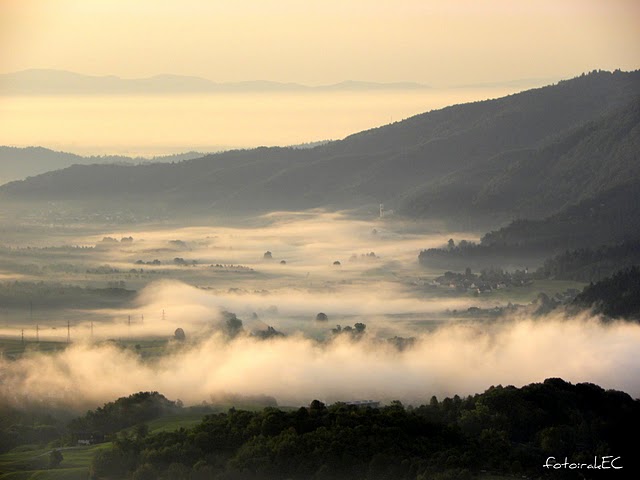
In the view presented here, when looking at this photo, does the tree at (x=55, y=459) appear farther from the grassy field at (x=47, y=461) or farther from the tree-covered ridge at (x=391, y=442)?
the tree-covered ridge at (x=391, y=442)

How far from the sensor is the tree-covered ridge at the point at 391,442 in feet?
330

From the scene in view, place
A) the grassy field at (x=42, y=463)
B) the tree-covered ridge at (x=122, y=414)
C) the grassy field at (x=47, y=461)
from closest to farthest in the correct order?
1. the grassy field at (x=42, y=463)
2. the grassy field at (x=47, y=461)
3. the tree-covered ridge at (x=122, y=414)

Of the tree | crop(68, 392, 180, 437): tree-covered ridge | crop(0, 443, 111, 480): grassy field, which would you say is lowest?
crop(0, 443, 111, 480): grassy field

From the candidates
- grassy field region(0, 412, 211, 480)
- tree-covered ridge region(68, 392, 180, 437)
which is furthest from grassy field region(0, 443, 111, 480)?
tree-covered ridge region(68, 392, 180, 437)

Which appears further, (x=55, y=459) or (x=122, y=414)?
(x=122, y=414)

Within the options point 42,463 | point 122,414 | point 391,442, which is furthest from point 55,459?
point 122,414

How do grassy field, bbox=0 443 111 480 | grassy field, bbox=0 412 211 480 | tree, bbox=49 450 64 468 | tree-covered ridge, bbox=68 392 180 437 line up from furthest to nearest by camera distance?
tree-covered ridge, bbox=68 392 180 437
tree, bbox=49 450 64 468
grassy field, bbox=0 412 211 480
grassy field, bbox=0 443 111 480

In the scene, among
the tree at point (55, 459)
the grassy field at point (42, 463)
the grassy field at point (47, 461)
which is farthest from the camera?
the tree at point (55, 459)

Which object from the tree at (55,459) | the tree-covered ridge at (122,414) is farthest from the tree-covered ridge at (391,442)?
the tree-covered ridge at (122,414)

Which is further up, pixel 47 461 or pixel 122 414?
pixel 122 414

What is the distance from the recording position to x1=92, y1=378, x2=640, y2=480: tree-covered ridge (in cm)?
10062

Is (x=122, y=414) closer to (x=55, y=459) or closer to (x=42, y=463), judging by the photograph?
(x=42, y=463)

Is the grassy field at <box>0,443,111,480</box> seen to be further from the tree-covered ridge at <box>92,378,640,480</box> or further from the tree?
the tree-covered ridge at <box>92,378,640,480</box>

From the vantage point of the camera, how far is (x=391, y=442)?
106 m
